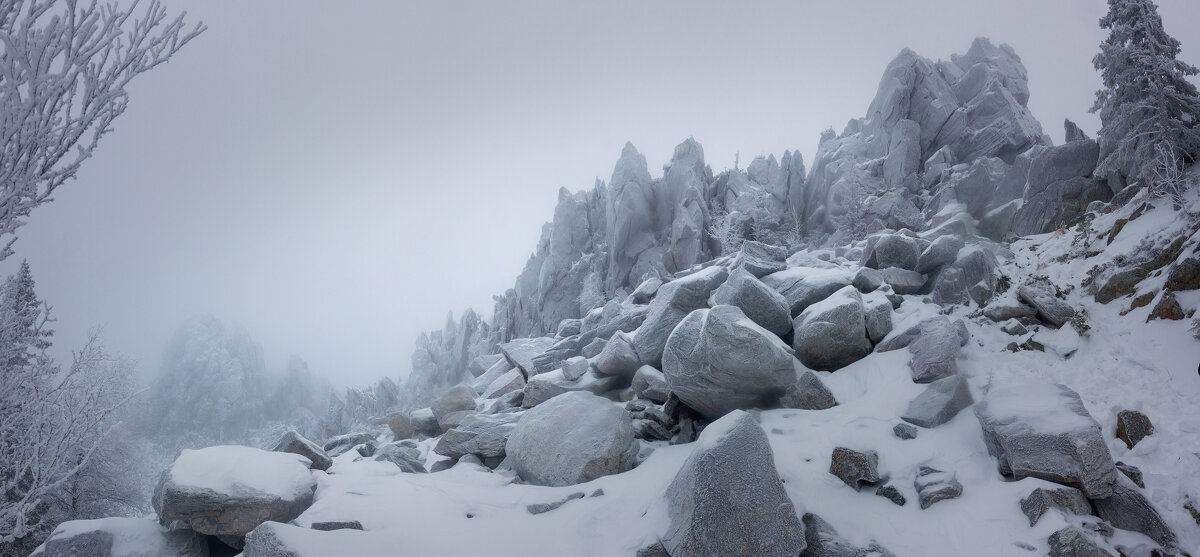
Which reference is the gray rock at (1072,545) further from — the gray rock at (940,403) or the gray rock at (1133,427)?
the gray rock at (940,403)

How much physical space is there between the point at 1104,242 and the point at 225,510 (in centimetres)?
2211

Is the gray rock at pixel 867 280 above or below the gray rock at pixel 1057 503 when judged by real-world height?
above

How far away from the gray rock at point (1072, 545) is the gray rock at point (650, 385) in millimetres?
7544

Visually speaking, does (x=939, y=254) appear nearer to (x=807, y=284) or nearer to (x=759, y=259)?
(x=807, y=284)

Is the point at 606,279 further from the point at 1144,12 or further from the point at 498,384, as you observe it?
the point at 1144,12

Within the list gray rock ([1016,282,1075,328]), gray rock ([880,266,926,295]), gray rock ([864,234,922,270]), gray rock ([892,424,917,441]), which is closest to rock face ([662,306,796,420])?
gray rock ([892,424,917,441])

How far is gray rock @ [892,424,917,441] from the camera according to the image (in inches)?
338

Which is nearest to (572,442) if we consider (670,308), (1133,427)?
(670,308)

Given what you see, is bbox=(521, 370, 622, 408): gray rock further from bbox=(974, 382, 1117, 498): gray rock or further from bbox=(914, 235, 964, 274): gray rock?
bbox=(914, 235, 964, 274): gray rock

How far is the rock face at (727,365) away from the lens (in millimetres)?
10273

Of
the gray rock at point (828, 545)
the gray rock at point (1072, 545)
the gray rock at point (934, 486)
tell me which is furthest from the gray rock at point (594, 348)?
the gray rock at point (1072, 545)

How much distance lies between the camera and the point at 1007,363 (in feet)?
33.0

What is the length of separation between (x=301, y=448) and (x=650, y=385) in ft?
31.4

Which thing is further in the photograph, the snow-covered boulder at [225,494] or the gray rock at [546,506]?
the gray rock at [546,506]
